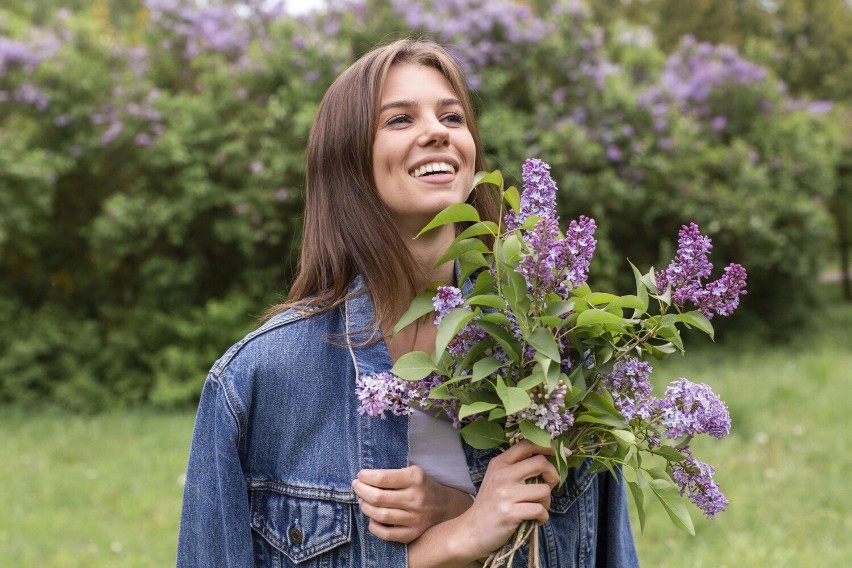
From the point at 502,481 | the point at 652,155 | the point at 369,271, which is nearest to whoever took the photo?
the point at 502,481

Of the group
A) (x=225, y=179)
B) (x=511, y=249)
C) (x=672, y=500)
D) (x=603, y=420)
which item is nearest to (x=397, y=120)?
(x=511, y=249)

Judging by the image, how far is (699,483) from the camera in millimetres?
1415

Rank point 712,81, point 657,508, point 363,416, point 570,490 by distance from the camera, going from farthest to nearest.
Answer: point 712,81 → point 657,508 → point 570,490 → point 363,416

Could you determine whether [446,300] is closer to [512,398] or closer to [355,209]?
[512,398]

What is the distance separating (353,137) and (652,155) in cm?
567

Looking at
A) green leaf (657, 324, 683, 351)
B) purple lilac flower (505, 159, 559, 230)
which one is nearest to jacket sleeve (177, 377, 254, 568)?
purple lilac flower (505, 159, 559, 230)

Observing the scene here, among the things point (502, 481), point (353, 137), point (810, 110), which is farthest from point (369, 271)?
point (810, 110)

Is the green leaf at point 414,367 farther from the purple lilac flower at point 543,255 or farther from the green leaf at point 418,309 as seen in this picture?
the purple lilac flower at point 543,255

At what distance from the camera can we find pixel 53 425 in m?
6.04

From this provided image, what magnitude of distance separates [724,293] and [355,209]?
27.6 inches

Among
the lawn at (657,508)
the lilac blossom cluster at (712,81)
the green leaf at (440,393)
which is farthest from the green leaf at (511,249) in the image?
the lilac blossom cluster at (712,81)

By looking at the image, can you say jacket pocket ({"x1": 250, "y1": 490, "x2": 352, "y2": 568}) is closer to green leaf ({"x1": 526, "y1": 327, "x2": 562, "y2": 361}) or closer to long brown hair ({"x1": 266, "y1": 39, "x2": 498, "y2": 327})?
long brown hair ({"x1": 266, "y1": 39, "x2": 498, "y2": 327})

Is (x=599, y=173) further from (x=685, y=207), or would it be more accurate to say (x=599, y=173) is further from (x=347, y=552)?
(x=347, y=552)

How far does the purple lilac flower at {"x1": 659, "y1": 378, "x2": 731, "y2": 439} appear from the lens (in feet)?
4.42
